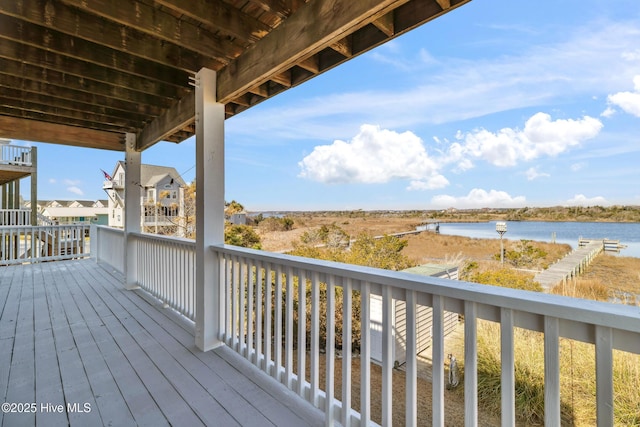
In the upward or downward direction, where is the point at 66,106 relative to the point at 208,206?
upward

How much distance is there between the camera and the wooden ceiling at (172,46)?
5.59ft

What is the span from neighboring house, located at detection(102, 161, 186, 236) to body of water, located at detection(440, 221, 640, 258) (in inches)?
386

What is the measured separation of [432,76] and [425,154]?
3.96 metres

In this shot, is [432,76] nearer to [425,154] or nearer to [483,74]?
[483,74]

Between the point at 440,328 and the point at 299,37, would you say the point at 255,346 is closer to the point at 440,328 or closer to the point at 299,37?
the point at 440,328

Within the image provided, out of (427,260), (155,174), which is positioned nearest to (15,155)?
(155,174)

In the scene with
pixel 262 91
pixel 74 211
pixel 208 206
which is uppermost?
pixel 262 91

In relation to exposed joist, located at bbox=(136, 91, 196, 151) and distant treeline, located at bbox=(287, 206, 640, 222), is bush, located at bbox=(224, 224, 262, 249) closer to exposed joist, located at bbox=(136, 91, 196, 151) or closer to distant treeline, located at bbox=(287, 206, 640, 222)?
distant treeline, located at bbox=(287, 206, 640, 222)

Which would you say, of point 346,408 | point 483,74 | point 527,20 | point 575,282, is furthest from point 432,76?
point 346,408

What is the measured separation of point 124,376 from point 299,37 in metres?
2.63

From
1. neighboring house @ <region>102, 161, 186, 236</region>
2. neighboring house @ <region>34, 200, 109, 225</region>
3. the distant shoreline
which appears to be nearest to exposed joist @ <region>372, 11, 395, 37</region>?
the distant shoreline

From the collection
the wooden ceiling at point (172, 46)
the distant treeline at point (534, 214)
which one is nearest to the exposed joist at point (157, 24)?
the wooden ceiling at point (172, 46)

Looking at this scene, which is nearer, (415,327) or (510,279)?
(415,327)

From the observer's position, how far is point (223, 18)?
6.65 ft
